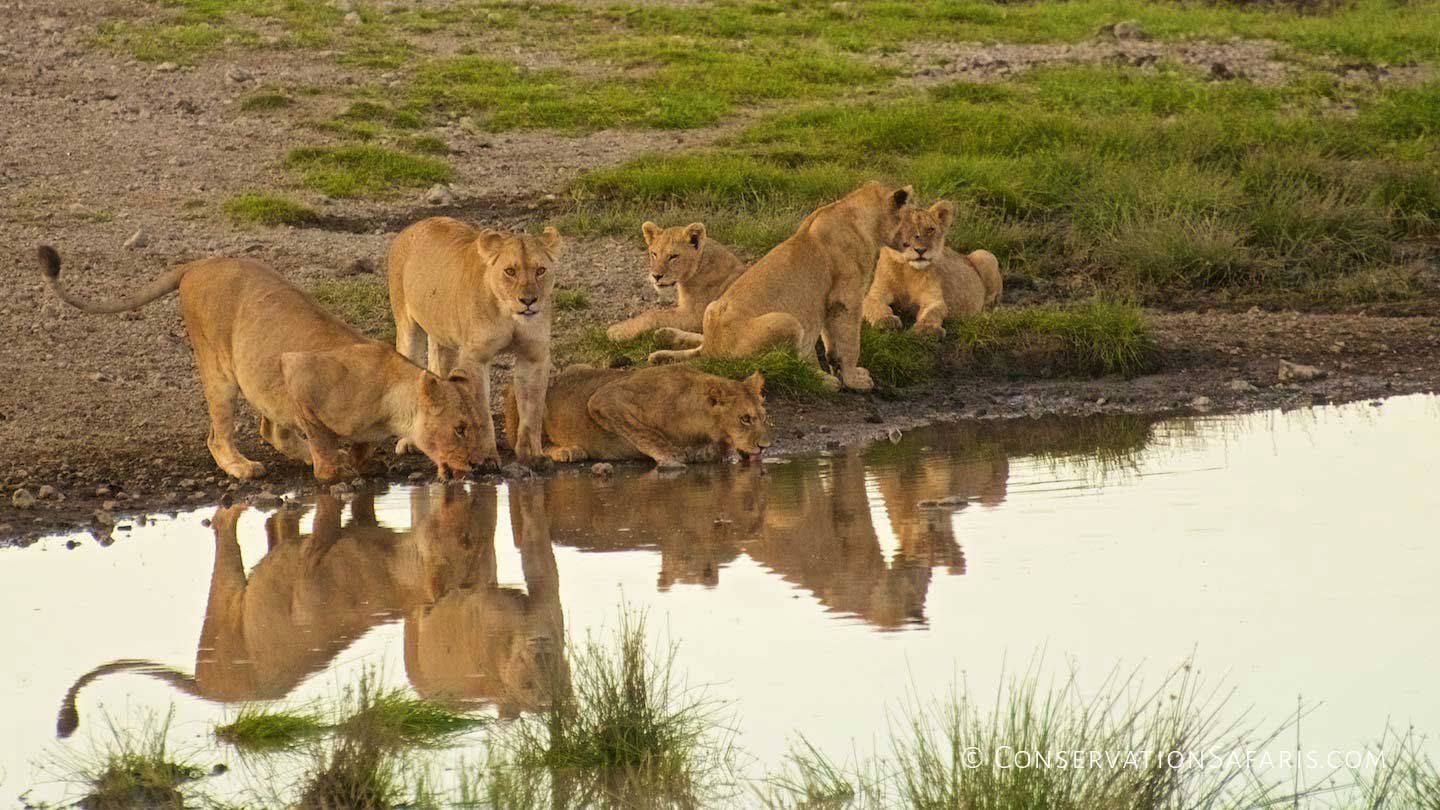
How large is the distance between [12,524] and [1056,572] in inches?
154

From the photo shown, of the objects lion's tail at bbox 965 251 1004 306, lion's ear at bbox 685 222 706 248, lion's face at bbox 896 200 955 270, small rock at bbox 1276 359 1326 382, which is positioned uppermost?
lion's ear at bbox 685 222 706 248

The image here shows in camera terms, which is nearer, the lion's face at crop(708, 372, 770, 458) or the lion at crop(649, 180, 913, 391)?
the lion's face at crop(708, 372, 770, 458)

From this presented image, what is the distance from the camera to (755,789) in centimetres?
461

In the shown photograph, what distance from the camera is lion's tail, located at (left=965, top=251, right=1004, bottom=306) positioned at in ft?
38.4

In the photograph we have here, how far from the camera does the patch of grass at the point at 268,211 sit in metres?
13.0

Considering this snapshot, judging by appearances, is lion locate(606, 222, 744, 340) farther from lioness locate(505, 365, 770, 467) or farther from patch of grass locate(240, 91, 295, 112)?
patch of grass locate(240, 91, 295, 112)

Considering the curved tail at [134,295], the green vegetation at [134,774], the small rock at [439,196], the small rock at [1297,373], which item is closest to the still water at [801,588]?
the green vegetation at [134,774]

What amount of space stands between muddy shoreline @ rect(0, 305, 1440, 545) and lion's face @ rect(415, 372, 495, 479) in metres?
0.35

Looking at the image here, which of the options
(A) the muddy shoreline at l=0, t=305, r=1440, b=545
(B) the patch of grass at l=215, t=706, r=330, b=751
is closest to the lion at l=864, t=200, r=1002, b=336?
(A) the muddy shoreline at l=0, t=305, r=1440, b=545

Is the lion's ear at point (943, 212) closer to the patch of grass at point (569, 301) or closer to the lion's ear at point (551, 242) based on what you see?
the patch of grass at point (569, 301)

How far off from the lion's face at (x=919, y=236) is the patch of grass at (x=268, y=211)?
4.44 metres

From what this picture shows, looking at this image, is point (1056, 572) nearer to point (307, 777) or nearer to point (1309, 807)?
point (1309, 807)

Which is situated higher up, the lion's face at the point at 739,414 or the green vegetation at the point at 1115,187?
A: the green vegetation at the point at 1115,187

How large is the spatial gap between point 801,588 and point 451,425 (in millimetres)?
2174
